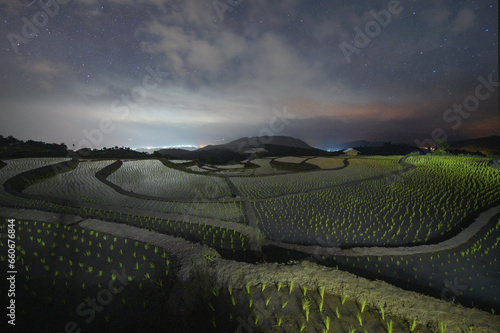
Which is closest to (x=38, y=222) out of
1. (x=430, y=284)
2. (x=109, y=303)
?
(x=109, y=303)

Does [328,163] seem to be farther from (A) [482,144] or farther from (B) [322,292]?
(A) [482,144]

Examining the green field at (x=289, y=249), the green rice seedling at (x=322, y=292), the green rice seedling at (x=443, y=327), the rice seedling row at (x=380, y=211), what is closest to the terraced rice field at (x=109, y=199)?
the green field at (x=289, y=249)

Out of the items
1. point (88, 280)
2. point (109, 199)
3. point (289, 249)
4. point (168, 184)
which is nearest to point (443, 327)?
point (289, 249)

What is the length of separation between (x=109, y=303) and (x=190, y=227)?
3838 millimetres

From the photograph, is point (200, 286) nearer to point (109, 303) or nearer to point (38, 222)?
point (109, 303)

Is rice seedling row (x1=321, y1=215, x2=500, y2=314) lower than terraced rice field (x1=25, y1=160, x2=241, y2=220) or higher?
lower

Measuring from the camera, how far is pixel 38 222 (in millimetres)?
6016

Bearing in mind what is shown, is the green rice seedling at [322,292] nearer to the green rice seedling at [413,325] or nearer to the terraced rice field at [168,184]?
the green rice seedling at [413,325]
